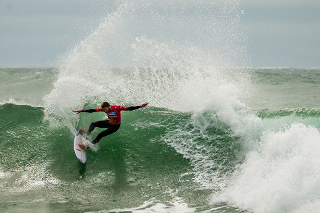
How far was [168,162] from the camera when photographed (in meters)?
7.23

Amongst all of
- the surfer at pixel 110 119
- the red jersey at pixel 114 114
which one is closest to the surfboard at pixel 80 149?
the surfer at pixel 110 119

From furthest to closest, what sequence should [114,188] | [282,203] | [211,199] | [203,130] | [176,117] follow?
[176,117] < [203,130] < [114,188] < [211,199] < [282,203]

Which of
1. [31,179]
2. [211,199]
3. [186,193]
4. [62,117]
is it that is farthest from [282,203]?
[62,117]

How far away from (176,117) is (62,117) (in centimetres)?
319

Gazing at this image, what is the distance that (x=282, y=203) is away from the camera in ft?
16.8

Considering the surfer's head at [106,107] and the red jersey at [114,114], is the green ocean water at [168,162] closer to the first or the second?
the red jersey at [114,114]

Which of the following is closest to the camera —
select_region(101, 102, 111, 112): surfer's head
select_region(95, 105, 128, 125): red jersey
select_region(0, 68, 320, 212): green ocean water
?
select_region(0, 68, 320, 212): green ocean water

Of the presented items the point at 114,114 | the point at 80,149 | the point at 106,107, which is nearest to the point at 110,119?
the point at 114,114

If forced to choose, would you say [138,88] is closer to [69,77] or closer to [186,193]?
[69,77]

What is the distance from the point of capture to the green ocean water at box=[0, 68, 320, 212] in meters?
5.52

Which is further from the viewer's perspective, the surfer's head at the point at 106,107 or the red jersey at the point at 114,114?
the red jersey at the point at 114,114

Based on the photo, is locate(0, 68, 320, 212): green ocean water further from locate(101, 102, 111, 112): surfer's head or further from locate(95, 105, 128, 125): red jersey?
locate(101, 102, 111, 112): surfer's head

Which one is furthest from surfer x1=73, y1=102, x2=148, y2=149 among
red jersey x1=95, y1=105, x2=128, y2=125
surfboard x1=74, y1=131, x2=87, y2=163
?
surfboard x1=74, y1=131, x2=87, y2=163

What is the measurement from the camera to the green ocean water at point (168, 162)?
552 cm
